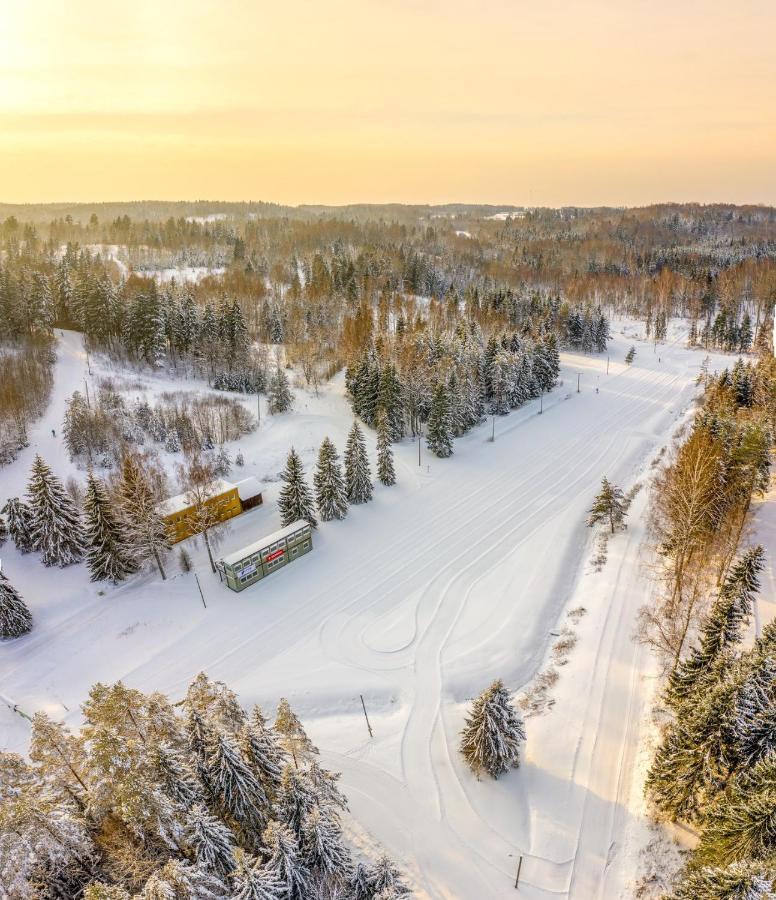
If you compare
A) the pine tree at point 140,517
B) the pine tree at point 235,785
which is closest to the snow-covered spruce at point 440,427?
the pine tree at point 140,517

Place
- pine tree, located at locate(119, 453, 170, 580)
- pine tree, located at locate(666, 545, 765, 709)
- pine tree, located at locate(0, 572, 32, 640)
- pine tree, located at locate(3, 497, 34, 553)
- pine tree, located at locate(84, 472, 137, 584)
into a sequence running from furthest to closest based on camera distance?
pine tree, located at locate(3, 497, 34, 553) → pine tree, located at locate(119, 453, 170, 580) → pine tree, located at locate(84, 472, 137, 584) → pine tree, located at locate(0, 572, 32, 640) → pine tree, located at locate(666, 545, 765, 709)

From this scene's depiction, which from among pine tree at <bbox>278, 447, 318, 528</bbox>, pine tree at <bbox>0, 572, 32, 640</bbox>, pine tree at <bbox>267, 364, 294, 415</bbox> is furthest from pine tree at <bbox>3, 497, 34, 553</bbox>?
pine tree at <bbox>267, 364, 294, 415</bbox>

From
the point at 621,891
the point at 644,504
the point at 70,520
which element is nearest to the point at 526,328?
the point at 644,504

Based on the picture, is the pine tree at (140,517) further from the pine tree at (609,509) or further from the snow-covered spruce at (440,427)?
the pine tree at (609,509)

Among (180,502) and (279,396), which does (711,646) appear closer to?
(180,502)

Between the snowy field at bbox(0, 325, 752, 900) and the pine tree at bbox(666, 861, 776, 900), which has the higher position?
the pine tree at bbox(666, 861, 776, 900)

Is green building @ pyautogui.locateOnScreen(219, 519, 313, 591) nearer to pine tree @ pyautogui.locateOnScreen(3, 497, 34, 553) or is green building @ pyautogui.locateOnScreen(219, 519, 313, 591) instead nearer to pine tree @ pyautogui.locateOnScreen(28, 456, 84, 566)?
pine tree @ pyautogui.locateOnScreen(28, 456, 84, 566)

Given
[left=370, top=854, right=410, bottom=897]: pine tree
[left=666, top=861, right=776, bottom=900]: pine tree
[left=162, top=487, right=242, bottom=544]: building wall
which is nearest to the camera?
[left=666, top=861, right=776, bottom=900]: pine tree

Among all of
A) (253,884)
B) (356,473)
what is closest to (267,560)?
(356,473)
